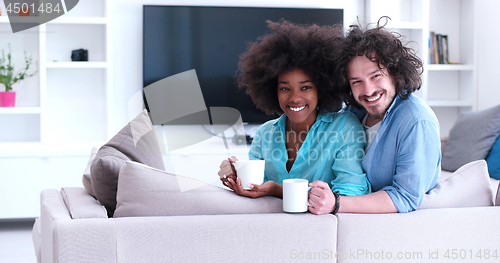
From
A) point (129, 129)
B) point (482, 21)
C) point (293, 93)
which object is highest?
point (482, 21)

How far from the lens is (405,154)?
4.14 ft

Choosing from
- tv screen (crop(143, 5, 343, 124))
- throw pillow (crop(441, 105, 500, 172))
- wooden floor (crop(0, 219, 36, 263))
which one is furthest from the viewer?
tv screen (crop(143, 5, 343, 124))

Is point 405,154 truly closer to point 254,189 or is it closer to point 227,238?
point 254,189

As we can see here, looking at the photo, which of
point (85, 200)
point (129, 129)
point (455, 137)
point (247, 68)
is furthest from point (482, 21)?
point (85, 200)

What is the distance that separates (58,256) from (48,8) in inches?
118

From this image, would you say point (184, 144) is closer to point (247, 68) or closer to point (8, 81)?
point (8, 81)

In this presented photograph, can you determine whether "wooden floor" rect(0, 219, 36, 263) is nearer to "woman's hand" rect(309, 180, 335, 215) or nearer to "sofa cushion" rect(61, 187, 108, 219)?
"sofa cushion" rect(61, 187, 108, 219)

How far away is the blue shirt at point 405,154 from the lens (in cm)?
122

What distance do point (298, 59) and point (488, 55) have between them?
2.99m

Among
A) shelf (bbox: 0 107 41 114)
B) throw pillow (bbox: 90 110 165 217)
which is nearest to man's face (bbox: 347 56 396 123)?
throw pillow (bbox: 90 110 165 217)

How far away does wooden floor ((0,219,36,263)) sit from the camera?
8.68ft

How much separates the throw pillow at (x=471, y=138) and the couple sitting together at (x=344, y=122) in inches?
69.3

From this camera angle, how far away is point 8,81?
348 centimetres

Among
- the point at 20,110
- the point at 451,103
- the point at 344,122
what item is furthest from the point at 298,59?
the point at 451,103
